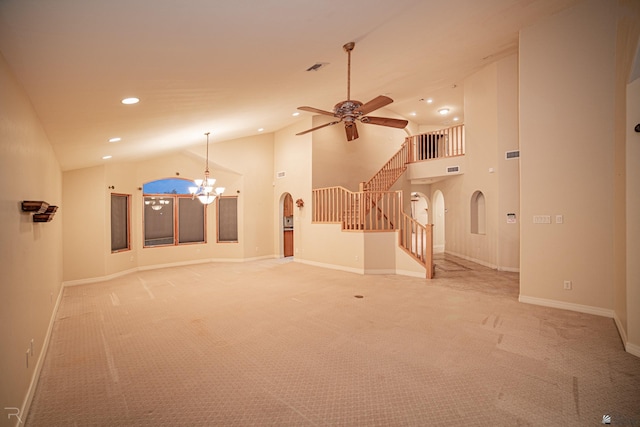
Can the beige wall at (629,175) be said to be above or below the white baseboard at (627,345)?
above

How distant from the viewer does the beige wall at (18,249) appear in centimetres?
214

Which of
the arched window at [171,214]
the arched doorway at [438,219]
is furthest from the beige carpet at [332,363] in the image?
the arched doorway at [438,219]

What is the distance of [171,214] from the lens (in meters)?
9.34

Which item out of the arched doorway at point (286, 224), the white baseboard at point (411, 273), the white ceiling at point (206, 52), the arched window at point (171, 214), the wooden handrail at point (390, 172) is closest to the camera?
the white ceiling at point (206, 52)

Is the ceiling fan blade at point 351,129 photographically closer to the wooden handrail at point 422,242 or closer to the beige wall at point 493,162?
the wooden handrail at point 422,242

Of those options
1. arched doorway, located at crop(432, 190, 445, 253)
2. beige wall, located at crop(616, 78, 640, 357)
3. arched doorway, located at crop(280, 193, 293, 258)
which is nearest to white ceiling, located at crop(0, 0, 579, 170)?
beige wall, located at crop(616, 78, 640, 357)

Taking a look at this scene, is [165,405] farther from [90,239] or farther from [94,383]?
[90,239]

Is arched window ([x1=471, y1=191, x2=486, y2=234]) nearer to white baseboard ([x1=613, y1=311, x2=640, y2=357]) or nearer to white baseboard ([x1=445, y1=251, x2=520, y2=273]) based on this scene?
white baseboard ([x1=445, y1=251, x2=520, y2=273])

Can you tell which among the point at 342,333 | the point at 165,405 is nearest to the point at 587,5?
the point at 342,333

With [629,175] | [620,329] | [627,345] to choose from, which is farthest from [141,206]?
[620,329]

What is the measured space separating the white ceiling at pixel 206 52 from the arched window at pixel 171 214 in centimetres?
238

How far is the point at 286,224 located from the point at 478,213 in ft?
21.0

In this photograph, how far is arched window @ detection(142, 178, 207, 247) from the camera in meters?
8.91

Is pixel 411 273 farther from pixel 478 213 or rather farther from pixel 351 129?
pixel 351 129
